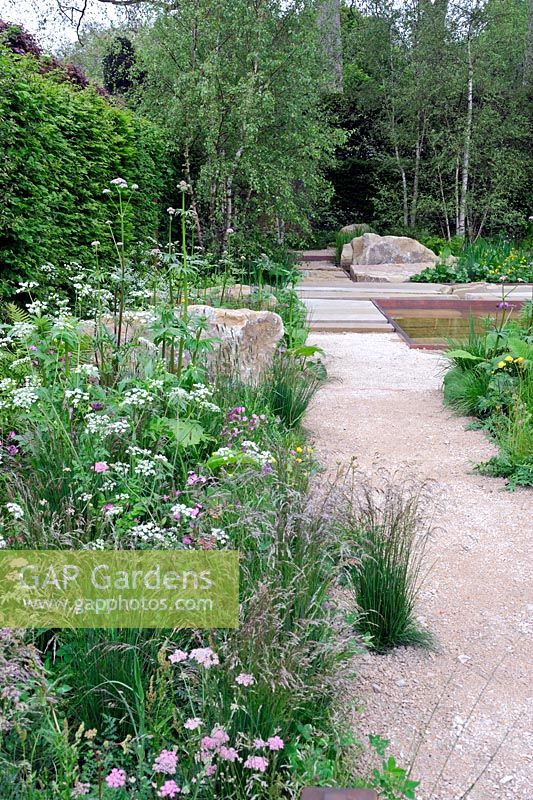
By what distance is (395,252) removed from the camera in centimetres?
1443

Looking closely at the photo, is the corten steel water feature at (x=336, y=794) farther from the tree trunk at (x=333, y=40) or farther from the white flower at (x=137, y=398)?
the tree trunk at (x=333, y=40)

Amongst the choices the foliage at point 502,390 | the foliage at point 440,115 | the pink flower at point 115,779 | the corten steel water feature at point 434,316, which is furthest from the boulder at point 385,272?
the pink flower at point 115,779

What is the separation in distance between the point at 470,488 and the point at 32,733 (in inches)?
109

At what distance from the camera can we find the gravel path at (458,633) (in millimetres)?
2002

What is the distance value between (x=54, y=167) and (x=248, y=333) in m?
2.14

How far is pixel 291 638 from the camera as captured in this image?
1935 mm

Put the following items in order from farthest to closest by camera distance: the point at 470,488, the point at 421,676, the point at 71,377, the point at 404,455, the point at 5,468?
the point at 404,455
the point at 470,488
the point at 71,377
the point at 5,468
the point at 421,676

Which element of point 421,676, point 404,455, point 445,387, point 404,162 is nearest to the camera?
point 421,676

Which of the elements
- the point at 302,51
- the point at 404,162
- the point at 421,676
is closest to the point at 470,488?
the point at 421,676

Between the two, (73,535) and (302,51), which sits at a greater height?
(302,51)

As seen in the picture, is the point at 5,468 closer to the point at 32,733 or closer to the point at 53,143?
the point at 32,733

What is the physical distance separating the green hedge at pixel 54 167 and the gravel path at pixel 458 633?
2347 millimetres

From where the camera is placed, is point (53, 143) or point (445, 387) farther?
point (53, 143)

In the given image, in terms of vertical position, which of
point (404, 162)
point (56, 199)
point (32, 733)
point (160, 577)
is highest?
point (404, 162)
